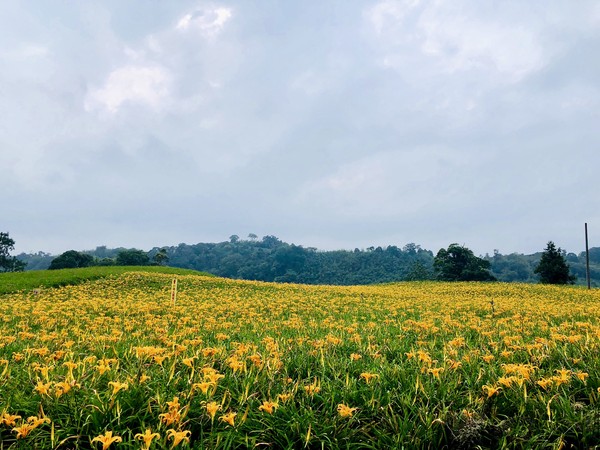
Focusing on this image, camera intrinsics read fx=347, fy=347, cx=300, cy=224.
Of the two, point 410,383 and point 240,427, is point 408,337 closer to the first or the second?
point 410,383

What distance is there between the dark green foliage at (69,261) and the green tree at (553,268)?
2418 inches

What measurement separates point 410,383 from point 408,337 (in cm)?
311

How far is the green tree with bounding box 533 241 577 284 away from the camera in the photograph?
1452 inches

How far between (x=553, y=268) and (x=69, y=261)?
6493cm

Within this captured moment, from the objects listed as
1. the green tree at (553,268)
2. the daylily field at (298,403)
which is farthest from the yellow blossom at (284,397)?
the green tree at (553,268)

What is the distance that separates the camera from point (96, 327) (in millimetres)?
6316

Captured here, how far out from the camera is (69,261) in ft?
176

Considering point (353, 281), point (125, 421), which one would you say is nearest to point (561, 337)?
point (125, 421)

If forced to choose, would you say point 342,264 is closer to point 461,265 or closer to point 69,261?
point 461,265

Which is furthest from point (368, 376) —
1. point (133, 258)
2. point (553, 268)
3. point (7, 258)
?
point (7, 258)

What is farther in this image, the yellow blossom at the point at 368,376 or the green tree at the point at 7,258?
the green tree at the point at 7,258

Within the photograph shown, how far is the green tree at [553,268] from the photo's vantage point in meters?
36.9

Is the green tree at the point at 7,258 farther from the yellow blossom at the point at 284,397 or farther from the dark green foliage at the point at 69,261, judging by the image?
the yellow blossom at the point at 284,397

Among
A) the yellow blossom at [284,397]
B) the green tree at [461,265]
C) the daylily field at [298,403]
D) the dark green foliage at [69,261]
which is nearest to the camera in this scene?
the daylily field at [298,403]
